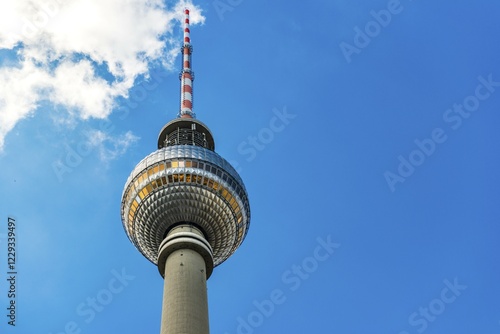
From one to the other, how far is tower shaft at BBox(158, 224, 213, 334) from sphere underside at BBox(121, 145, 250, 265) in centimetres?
158

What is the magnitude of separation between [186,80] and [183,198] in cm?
1892

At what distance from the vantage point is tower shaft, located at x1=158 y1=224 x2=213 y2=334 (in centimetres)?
4309

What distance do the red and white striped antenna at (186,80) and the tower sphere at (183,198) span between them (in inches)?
318

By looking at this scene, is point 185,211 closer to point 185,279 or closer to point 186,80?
point 185,279

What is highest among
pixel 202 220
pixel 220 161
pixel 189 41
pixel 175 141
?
pixel 189 41

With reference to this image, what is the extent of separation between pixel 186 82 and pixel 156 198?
18423 mm

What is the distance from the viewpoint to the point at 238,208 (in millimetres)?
54188

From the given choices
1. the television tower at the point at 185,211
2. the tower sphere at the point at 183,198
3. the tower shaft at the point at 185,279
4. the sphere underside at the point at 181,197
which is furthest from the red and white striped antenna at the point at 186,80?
the tower shaft at the point at 185,279

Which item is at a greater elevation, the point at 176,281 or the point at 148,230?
the point at 148,230

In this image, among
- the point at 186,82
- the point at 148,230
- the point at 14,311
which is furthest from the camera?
the point at 186,82

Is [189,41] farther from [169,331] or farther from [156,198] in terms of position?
[169,331]

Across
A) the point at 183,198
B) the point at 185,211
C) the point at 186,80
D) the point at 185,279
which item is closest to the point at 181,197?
the point at 183,198

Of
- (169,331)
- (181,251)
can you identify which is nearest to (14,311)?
(169,331)

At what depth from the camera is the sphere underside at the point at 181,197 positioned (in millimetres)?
51406
